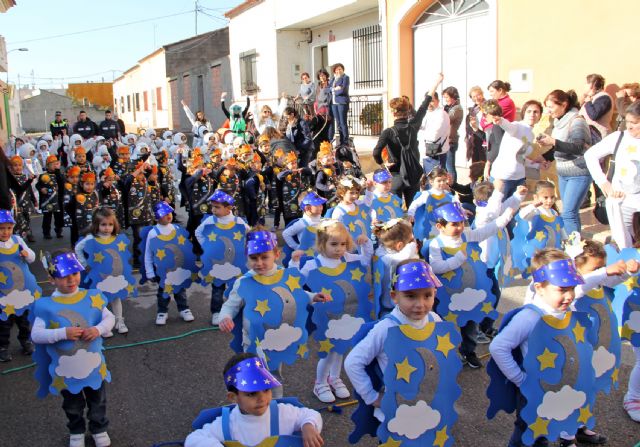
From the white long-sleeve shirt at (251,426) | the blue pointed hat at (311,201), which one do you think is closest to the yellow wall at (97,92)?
the blue pointed hat at (311,201)

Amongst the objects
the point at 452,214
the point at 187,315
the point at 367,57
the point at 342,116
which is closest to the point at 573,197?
the point at 452,214

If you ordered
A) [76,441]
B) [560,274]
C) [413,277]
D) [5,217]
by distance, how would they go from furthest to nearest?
[5,217], [76,441], [560,274], [413,277]

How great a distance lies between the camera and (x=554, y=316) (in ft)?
12.0

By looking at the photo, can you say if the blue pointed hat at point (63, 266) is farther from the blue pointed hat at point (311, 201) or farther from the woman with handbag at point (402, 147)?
the woman with handbag at point (402, 147)

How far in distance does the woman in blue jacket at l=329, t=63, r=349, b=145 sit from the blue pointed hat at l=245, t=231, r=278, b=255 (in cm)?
969

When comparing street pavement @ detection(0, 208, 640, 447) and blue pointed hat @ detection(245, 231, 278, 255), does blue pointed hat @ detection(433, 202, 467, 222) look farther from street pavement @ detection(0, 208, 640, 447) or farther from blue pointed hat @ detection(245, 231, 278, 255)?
blue pointed hat @ detection(245, 231, 278, 255)

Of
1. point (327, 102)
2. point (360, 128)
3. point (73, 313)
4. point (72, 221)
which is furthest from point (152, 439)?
point (360, 128)

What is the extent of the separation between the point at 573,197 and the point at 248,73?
21270mm

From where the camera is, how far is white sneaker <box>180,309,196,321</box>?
7152 mm

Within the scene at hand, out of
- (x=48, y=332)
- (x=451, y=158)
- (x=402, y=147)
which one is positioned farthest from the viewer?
(x=451, y=158)

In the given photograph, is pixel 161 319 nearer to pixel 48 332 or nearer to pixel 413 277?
pixel 48 332

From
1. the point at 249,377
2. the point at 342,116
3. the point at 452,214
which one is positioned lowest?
the point at 249,377

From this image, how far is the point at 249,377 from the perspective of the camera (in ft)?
9.45

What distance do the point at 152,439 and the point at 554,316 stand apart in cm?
289
